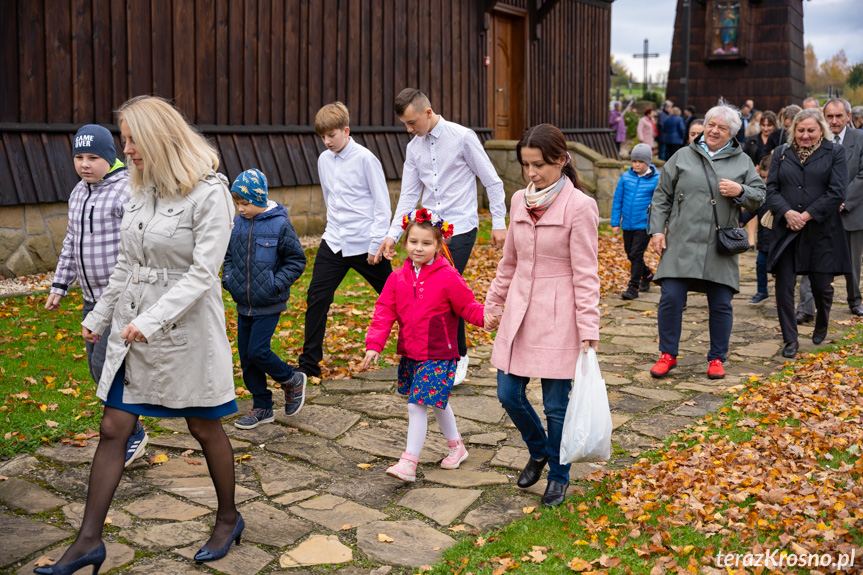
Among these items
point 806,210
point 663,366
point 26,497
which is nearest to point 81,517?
point 26,497

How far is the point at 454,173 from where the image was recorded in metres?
6.18

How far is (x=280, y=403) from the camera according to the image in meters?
6.23

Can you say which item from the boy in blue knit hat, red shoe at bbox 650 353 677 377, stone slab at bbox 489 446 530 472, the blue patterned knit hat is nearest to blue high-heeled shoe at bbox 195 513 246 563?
the boy in blue knit hat

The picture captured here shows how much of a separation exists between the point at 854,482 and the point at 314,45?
10883 millimetres

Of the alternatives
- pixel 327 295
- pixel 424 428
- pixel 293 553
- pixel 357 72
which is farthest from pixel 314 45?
pixel 293 553

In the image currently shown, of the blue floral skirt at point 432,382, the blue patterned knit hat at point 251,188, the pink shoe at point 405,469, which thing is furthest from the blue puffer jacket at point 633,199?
the pink shoe at point 405,469

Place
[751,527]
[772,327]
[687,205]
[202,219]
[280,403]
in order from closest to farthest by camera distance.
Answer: [202,219] → [751,527] → [280,403] → [687,205] → [772,327]

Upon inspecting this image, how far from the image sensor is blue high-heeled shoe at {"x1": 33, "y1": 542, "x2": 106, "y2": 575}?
11.3 feet

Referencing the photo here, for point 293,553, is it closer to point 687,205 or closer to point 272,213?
point 272,213

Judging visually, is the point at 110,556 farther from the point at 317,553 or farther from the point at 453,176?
the point at 453,176

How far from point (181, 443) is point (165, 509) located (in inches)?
40.2

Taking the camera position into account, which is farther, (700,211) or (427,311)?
(700,211)

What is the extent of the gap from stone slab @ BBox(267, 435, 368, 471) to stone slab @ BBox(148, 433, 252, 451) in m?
0.17

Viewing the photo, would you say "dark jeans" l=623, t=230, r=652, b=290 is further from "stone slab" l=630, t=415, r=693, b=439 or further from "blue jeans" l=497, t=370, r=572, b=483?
"blue jeans" l=497, t=370, r=572, b=483
